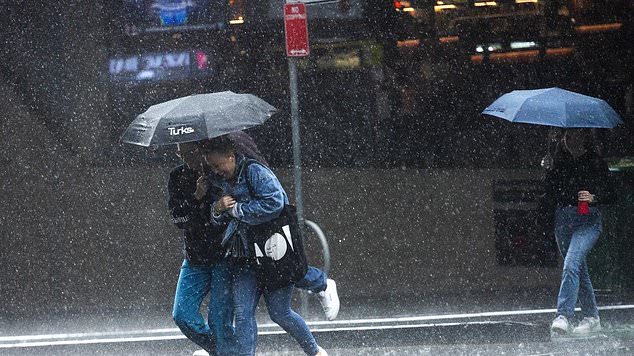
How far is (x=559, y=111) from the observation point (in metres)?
8.71

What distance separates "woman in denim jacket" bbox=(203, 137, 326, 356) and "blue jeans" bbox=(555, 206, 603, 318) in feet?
9.92

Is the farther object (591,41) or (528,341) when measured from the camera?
(591,41)

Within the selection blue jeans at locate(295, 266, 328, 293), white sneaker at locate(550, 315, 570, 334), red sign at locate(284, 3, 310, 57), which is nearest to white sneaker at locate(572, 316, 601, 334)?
white sneaker at locate(550, 315, 570, 334)

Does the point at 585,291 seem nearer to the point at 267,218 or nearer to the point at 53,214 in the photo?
the point at 267,218

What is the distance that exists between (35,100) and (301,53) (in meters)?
3.40

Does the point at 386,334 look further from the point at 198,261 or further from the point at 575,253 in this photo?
the point at 198,261

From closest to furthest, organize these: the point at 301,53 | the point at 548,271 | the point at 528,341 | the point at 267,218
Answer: the point at 267,218 < the point at 528,341 < the point at 301,53 < the point at 548,271

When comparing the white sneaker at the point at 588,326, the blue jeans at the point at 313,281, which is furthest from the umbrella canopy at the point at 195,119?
the white sneaker at the point at 588,326

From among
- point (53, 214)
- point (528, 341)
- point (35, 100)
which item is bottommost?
point (528, 341)

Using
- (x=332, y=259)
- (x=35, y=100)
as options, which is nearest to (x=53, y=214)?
(x=35, y=100)

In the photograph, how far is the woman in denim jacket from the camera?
671cm

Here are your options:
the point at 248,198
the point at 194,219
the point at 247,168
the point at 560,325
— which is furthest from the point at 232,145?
the point at 560,325

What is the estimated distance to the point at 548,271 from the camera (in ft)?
37.2

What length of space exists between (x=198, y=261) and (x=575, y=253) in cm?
336
